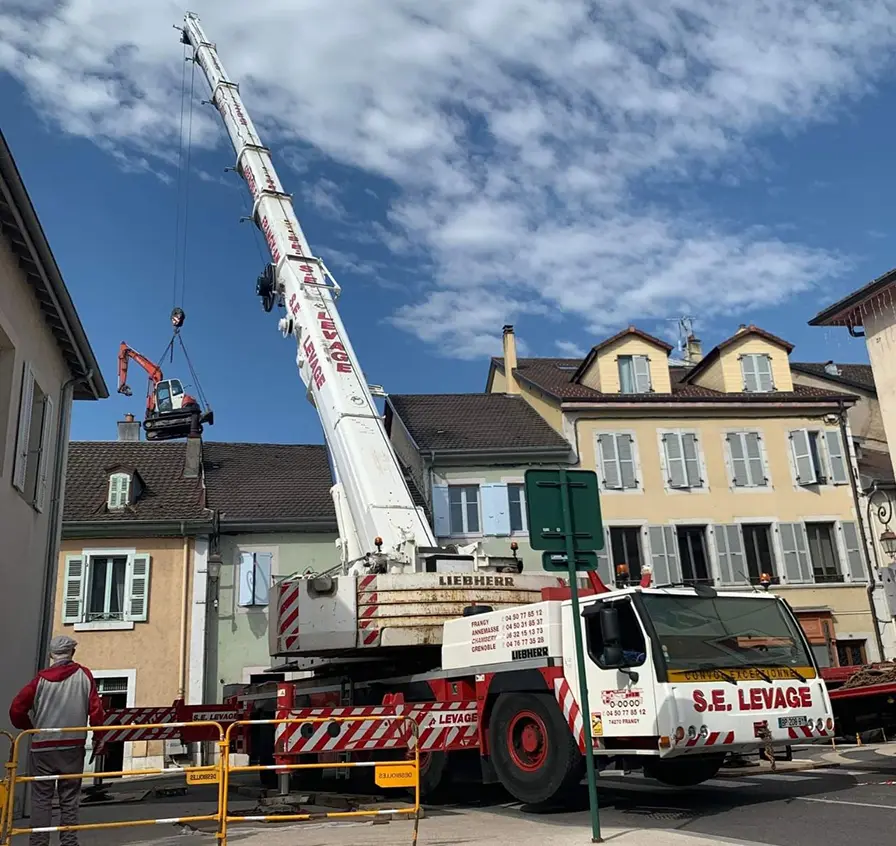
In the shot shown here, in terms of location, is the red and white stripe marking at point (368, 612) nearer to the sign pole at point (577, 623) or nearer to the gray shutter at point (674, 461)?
the sign pole at point (577, 623)

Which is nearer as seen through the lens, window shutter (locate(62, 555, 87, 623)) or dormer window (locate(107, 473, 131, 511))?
window shutter (locate(62, 555, 87, 623))

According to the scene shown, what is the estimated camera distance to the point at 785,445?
25.5 metres

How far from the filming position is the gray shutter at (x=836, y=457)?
2519 cm

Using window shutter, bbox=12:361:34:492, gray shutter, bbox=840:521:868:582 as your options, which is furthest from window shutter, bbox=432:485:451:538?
window shutter, bbox=12:361:34:492

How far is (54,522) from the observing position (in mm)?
12898

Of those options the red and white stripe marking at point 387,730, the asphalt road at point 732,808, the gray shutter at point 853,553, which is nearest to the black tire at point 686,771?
the asphalt road at point 732,808

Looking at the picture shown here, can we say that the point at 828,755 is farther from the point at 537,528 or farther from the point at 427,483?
the point at 427,483

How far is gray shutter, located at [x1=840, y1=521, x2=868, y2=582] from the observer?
24172 millimetres

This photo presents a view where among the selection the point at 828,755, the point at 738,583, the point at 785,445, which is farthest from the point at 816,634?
the point at 828,755

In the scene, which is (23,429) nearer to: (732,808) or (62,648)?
(62,648)

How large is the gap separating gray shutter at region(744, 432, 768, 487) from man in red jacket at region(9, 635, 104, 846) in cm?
2119

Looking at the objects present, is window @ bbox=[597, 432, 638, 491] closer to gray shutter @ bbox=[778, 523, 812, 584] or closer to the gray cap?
gray shutter @ bbox=[778, 523, 812, 584]

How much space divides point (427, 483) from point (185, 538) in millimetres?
6317

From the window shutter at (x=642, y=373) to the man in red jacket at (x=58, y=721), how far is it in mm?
20774
